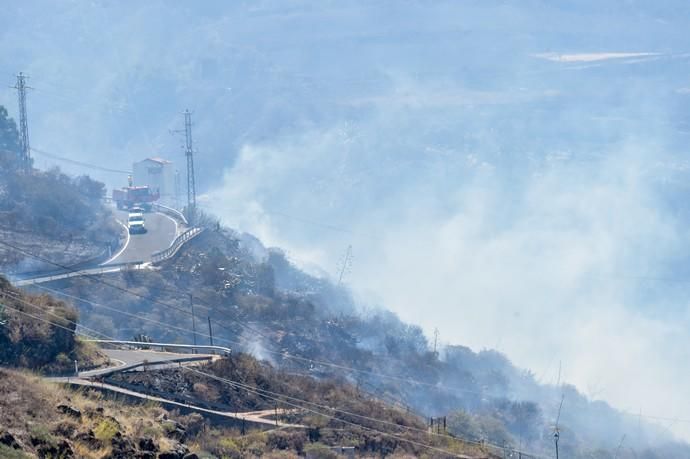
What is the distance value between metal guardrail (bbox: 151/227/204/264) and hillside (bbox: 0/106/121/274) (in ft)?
7.05

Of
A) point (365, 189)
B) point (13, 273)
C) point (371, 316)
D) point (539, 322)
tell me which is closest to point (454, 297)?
point (539, 322)

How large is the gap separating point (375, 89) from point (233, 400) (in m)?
89.8

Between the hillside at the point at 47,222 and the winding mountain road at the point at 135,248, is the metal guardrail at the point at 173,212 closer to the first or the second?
the winding mountain road at the point at 135,248

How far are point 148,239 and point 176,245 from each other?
8.63 ft

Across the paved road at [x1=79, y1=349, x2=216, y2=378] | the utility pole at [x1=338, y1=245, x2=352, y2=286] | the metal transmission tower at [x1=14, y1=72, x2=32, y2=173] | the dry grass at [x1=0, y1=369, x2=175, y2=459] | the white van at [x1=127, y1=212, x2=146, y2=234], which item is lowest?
the utility pole at [x1=338, y1=245, x2=352, y2=286]

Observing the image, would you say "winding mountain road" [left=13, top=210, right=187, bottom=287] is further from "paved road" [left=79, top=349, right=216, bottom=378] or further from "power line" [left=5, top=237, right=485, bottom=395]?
"paved road" [left=79, top=349, right=216, bottom=378]

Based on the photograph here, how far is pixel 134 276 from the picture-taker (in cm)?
3969

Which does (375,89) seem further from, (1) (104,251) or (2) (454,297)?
(1) (104,251)

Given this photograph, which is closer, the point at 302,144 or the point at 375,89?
the point at 302,144

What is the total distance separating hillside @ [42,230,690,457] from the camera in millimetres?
35406

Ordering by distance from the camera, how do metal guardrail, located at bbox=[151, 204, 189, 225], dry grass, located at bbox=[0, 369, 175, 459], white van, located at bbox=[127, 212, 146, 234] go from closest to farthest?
dry grass, located at bbox=[0, 369, 175, 459], white van, located at bbox=[127, 212, 146, 234], metal guardrail, located at bbox=[151, 204, 189, 225]

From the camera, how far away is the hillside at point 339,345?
35406 millimetres

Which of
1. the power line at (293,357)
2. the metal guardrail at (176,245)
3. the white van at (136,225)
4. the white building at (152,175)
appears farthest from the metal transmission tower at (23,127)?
the power line at (293,357)

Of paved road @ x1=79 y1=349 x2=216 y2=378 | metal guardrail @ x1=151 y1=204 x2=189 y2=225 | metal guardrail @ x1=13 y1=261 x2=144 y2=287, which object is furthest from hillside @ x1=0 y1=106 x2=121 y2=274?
paved road @ x1=79 y1=349 x2=216 y2=378
